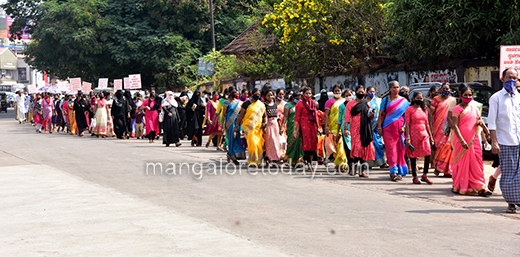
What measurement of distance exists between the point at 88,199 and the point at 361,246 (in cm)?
469

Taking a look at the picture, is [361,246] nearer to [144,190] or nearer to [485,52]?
[144,190]

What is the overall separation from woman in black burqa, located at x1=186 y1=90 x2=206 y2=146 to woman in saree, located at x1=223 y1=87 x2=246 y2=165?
4.53m

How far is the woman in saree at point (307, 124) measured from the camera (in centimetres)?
1251

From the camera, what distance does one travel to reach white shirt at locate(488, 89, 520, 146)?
8172mm

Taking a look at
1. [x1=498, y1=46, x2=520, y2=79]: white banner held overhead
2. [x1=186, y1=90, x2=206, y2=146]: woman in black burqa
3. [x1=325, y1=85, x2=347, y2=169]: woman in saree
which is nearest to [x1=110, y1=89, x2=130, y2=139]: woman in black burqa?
[x1=186, y1=90, x2=206, y2=146]: woman in black burqa

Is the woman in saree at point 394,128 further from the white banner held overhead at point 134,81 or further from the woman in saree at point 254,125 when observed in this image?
the white banner held overhead at point 134,81

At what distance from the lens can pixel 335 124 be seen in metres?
12.7

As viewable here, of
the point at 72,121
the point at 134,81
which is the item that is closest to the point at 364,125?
the point at 72,121

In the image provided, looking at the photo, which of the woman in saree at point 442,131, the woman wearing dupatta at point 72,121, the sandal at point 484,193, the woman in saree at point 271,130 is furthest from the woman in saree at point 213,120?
the woman wearing dupatta at point 72,121

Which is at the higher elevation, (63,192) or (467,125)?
(467,125)

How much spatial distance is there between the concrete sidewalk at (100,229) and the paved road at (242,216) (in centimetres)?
1

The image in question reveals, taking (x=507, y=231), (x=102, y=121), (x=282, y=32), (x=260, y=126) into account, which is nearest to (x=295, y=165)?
(x=260, y=126)

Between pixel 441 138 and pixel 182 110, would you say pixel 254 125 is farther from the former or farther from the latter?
pixel 182 110

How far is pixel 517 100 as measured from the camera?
327 inches
